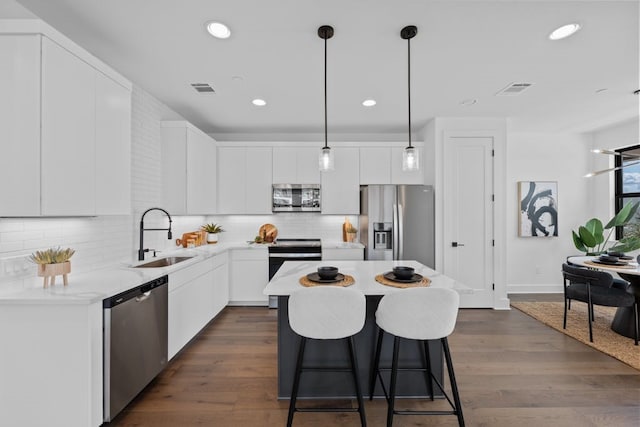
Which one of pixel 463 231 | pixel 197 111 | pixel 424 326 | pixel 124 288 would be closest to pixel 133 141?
pixel 197 111

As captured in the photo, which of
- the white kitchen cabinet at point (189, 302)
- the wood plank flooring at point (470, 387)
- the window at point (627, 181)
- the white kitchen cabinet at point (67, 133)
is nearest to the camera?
the white kitchen cabinet at point (67, 133)

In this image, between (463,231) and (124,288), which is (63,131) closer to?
(124,288)

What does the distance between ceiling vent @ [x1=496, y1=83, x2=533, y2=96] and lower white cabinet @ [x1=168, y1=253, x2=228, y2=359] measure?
381 cm

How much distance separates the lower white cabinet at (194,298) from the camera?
2619mm

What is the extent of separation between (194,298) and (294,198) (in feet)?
6.76

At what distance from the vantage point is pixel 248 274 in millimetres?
4168

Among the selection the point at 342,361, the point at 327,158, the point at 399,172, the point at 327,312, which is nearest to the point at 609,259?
the point at 399,172

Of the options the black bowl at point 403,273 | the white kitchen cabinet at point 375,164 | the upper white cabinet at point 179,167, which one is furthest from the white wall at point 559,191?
the upper white cabinet at point 179,167

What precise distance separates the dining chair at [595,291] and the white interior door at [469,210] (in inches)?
35.8

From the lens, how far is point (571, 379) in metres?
2.42

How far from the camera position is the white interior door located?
13.4 ft

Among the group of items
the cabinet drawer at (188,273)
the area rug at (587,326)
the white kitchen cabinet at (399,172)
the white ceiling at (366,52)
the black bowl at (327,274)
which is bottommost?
the area rug at (587,326)

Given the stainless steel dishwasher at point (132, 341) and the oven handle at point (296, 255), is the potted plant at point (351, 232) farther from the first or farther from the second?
the stainless steel dishwasher at point (132, 341)

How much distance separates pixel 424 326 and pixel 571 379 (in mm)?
1757
